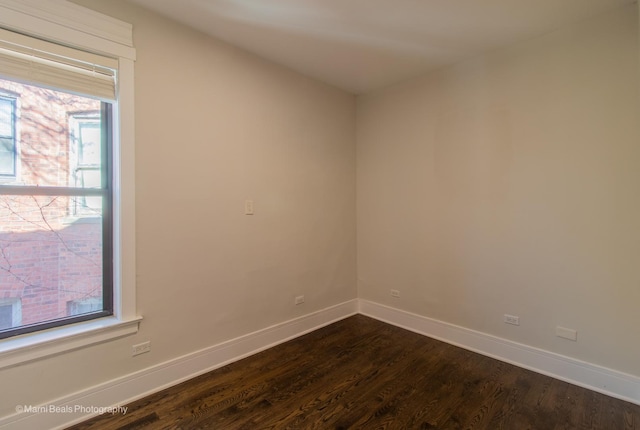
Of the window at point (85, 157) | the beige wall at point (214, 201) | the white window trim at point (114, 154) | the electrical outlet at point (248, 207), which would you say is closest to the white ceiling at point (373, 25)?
the beige wall at point (214, 201)

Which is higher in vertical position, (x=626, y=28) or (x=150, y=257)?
(x=626, y=28)

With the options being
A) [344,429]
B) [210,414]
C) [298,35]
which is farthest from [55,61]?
[344,429]

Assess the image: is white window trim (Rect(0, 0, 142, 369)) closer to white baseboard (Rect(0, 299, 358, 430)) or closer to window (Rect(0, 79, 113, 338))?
window (Rect(0, 79, 113, 338))

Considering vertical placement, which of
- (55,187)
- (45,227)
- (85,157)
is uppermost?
(85,157)

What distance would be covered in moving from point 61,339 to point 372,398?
2042mm

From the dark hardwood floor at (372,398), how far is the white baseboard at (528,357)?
0.08 m

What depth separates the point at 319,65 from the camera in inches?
119

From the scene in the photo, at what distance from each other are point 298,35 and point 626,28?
7.77 ft

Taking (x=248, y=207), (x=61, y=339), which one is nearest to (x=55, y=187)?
(x=61, y=339)

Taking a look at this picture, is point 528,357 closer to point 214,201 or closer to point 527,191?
point 527,191

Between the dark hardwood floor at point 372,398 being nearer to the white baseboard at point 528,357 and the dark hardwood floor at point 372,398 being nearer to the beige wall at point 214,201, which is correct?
the white baseboard at point 528,357

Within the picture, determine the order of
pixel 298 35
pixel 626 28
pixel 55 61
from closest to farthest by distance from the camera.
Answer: pixel 55 61 → pixel 626 28 → pixel 298 35

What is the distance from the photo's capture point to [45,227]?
1.91 meters

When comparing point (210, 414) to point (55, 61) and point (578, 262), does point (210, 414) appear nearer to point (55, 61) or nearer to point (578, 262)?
point (55, 61)
